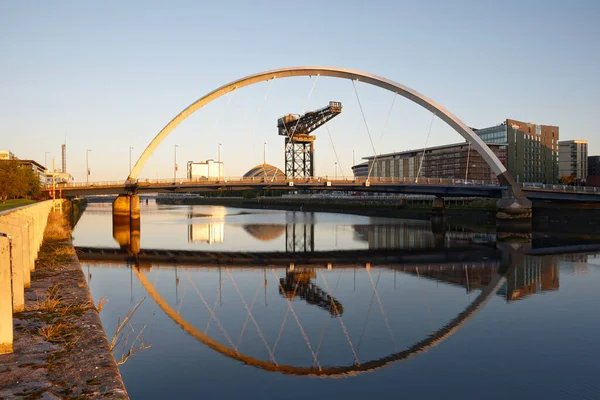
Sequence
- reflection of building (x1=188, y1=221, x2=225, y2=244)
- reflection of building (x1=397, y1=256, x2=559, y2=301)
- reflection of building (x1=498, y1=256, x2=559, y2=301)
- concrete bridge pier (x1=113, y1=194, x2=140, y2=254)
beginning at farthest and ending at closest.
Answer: concrete bridge pier (x1=113, y1=194, x2=140, y2=254) < reflection of building (x1=188, y1=221, x2=225, y2=244) < reflection of building (x1=397, y1=256, x2=559, y2=301) < reflection of building (x1=498, y1=256, x2=559, y2=301)

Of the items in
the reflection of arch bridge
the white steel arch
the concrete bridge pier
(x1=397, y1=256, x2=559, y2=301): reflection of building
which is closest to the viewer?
the reflection of arch bridge

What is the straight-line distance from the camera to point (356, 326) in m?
15.8

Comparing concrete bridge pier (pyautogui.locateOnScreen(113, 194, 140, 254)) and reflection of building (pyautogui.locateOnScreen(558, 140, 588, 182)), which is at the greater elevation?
reflection of building (pyautogui.locateOnScreen(558, 140, 588, 182))

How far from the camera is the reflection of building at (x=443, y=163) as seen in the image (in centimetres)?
13025

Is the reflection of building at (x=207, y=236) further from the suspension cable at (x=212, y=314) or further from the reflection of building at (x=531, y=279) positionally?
the reflection of building at (x=531, y=279)

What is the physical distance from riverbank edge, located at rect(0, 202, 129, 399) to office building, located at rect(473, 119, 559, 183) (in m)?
132

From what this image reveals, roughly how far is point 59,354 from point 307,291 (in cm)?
1402

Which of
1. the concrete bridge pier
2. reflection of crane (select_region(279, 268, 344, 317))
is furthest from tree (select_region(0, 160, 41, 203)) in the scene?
reflection of crane (select_region(279, 268, 344, 317))

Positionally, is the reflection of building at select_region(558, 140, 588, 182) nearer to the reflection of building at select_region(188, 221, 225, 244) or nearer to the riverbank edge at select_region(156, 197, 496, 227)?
the riverbank edge at select_region(156, 197, 496, 227)

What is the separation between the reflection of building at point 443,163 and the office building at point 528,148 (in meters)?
3.37

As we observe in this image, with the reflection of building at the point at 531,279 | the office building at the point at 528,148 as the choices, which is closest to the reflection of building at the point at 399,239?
the reflection of building at the point at 531,279

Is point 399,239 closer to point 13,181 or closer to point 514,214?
point 514,214

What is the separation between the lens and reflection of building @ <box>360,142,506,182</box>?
5128 inches

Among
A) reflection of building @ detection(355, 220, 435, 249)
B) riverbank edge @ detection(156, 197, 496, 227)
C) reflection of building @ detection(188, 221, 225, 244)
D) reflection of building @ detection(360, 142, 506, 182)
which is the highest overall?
reflection of building @ detection(360, 142, 506, 182)
